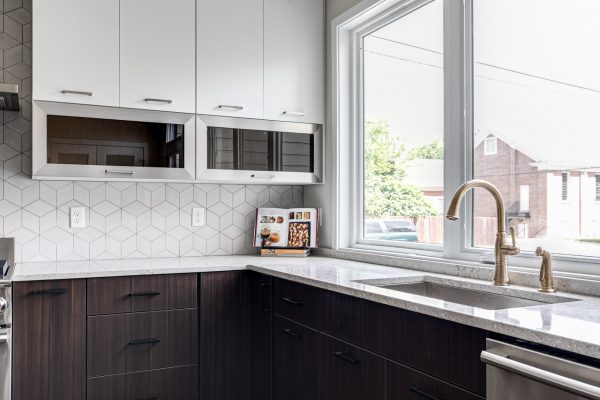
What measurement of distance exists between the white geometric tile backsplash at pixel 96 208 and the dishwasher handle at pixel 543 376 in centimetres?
218

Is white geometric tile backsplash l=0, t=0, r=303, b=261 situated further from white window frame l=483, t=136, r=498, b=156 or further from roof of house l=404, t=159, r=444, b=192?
white window frame l=483, t=136, r=498, b=156

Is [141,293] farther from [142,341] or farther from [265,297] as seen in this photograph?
[265,297]

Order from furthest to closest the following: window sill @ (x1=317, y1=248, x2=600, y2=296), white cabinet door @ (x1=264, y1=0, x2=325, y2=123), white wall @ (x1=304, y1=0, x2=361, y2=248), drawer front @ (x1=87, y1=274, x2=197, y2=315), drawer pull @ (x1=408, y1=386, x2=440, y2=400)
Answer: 1. white wall @ (x1=304, y1=0, x2=361, y2=248)
2. white cabinet door @ (x1=264, y1=0, x2=325, y2=123)
3. drawer front @ (x1=87, y1=274, x2=197, y2=315)
4. window sill @ (x1=317, y1=248, x2=600, y2=296)
5. drawer pull @ (x1=408, y1=386, x2=440, y2=400)

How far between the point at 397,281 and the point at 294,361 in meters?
0.60

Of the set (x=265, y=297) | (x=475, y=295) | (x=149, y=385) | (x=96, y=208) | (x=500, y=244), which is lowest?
(x=149, y=385)

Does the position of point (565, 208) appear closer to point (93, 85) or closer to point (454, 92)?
point (454, 92)

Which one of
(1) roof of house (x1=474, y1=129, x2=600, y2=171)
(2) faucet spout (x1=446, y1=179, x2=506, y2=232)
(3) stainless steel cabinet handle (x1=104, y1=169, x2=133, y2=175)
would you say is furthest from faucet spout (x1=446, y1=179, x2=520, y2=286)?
(3) stainless steel cabinet handle (x1=104, y1=169, x2=133, y2=175)

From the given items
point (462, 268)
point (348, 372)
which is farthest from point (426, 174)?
point (348, 372)

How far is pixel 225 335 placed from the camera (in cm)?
270

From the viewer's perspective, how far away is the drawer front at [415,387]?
1495 millimetres

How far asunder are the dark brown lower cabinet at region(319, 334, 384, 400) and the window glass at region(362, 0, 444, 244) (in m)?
0.82

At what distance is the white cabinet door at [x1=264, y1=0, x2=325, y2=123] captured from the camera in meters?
3.06

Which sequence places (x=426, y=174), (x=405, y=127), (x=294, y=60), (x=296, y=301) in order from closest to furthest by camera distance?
(x=296, y=301)
(x=426, y=174)
(x=405, y=127)
(x=294, y=60)

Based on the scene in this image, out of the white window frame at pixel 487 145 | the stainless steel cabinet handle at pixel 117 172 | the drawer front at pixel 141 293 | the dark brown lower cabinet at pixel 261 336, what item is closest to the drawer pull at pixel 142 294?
the drawer front at pixel 141 293
